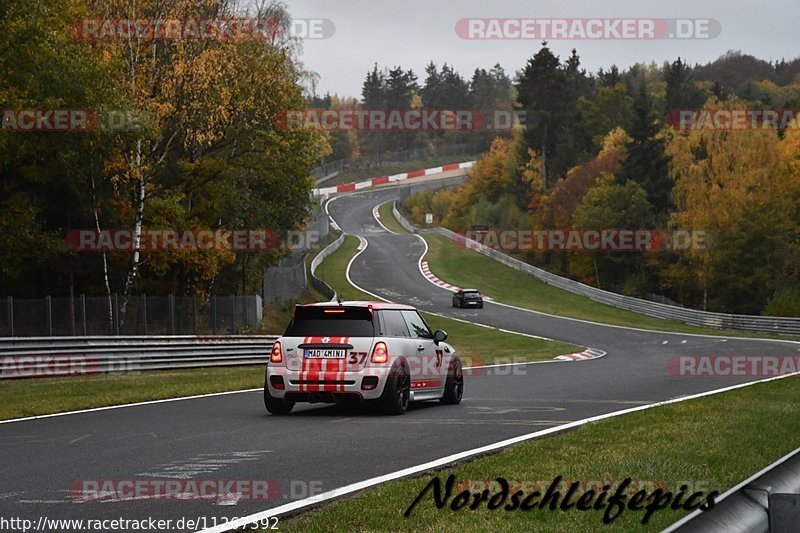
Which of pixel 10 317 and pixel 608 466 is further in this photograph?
pixel 10 317

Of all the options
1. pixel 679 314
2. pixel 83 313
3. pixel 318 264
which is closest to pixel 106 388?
pixel 83 313

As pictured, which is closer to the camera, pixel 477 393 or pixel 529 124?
pixel 477 393

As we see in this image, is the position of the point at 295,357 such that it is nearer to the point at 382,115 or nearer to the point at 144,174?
the point at 144,174

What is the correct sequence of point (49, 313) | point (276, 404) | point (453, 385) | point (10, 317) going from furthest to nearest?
point (49, 313) → point (10, 317) → point (453, 385) → point (276, 404)

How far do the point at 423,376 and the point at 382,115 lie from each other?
181972mm

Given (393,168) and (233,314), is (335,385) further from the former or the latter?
(393,168)

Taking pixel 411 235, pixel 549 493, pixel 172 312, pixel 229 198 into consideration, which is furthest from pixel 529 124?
pixel 549 493

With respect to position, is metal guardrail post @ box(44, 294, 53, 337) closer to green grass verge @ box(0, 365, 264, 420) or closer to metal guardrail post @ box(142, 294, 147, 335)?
green grass verge @ box(0, 365, 264, 420)

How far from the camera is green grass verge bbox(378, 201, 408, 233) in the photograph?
386ft

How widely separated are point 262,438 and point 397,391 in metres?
3.34

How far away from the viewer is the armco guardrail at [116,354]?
2403cm

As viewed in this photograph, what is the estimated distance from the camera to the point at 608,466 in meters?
9.41

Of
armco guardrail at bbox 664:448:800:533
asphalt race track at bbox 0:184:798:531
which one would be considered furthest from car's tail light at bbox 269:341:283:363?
armco guardrail at bbox 664:448:800:533

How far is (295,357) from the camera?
15031mm
